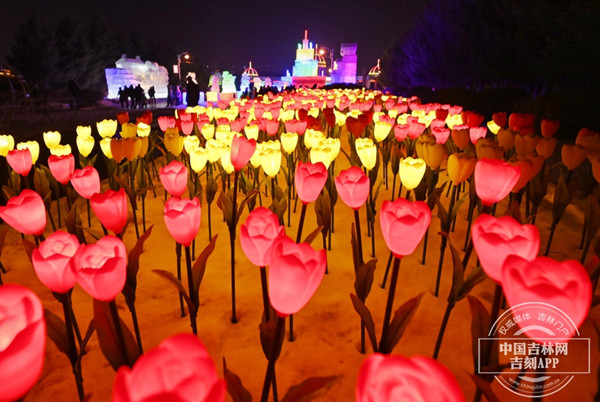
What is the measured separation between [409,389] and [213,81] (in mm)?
33932

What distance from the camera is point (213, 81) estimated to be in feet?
106

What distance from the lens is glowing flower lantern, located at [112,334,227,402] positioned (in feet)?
2.74

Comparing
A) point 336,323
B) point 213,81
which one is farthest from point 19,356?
point 213,81

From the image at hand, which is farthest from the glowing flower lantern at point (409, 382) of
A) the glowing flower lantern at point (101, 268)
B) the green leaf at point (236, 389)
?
the glowing flower lantern at point (101, 268)

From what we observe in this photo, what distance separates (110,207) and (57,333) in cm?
66

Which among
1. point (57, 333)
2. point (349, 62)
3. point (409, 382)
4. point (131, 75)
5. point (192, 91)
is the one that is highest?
point (349, 62)

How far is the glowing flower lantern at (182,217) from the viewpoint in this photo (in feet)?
6.64

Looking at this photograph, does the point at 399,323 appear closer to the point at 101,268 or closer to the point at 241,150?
the point at 101,268

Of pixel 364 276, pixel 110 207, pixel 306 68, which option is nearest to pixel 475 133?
pixel 364 276

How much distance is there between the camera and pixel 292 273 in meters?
1.38

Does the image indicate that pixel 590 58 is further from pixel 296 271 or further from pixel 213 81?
pixel 213 81

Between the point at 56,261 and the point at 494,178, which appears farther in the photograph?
the point at 494,178

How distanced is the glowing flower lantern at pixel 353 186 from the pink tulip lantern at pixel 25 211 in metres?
1.72

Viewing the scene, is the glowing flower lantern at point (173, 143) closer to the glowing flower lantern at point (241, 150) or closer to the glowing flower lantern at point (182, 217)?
the glowing flower lantern at point (241, 150)
